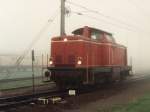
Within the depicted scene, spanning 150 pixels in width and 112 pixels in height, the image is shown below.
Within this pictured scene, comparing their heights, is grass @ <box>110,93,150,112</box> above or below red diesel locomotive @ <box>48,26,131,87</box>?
below

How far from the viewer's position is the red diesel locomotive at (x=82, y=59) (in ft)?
58.6

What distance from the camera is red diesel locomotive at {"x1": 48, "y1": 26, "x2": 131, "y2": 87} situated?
17.9 m

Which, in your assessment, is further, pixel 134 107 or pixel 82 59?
pixel 82 59

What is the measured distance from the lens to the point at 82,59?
715 inches

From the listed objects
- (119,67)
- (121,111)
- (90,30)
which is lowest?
(121,111)

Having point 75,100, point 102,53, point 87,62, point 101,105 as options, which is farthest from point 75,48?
point 101,105

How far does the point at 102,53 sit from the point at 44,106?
8.23 m

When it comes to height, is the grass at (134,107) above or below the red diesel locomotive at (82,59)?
below

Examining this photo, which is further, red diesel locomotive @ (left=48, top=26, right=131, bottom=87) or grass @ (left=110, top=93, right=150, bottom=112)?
red diesel locomotive @ (left=48, top=26, right=131, bottom=87)

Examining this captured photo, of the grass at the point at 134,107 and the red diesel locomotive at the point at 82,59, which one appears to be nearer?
the grass at the point at 134,107

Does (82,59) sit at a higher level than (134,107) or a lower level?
higher

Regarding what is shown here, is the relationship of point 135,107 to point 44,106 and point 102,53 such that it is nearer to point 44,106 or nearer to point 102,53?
point 44,106

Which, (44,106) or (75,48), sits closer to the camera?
(44,106)

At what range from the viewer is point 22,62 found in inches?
1543
